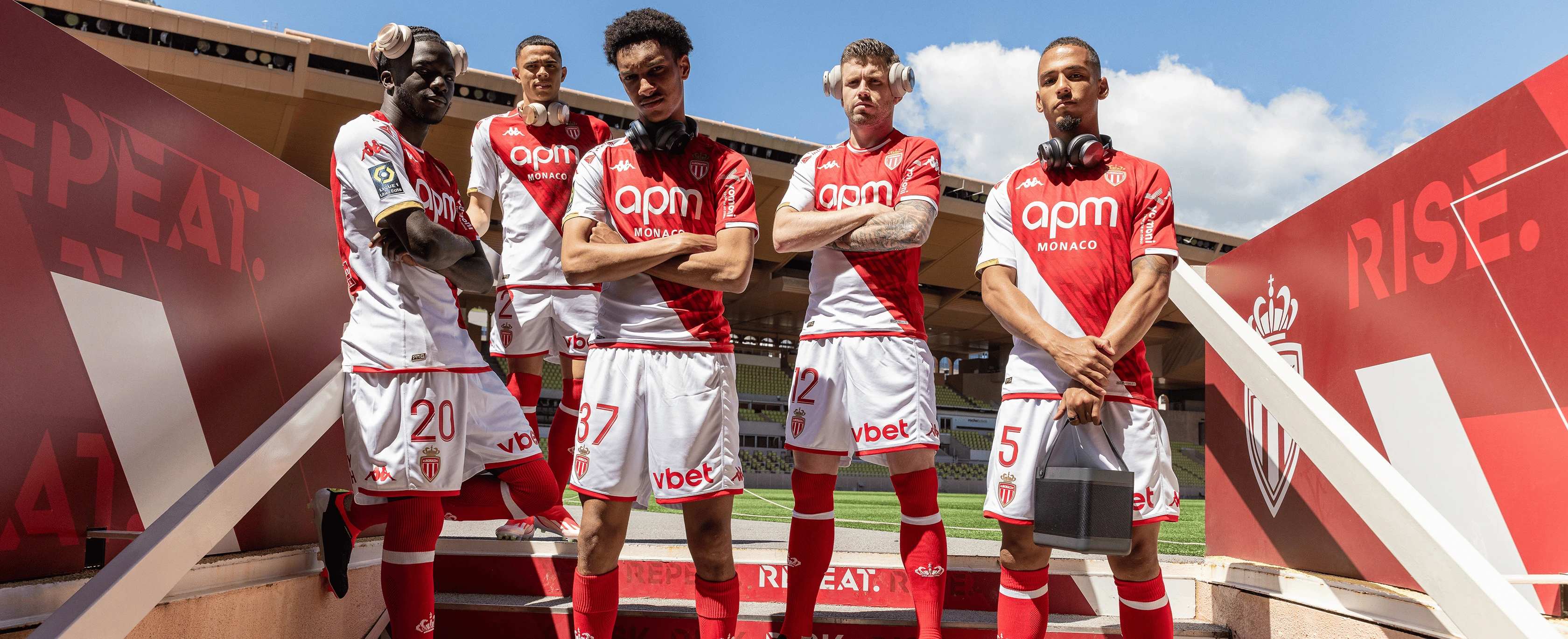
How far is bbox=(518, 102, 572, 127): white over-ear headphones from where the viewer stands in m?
3.81

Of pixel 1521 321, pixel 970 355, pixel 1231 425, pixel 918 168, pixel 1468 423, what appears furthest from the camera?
pixel 970 355

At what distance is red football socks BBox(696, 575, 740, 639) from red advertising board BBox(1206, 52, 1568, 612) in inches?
77.7

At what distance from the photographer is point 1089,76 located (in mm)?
2625

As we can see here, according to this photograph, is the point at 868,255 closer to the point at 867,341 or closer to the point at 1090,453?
the point at 867,341

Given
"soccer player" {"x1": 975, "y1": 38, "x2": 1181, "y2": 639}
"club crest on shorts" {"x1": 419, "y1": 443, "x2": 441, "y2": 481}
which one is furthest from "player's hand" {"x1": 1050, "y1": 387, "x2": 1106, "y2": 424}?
"club crest on shorts" {"x1": 419, "y1": 443, "x2": 441, "y2": 481}

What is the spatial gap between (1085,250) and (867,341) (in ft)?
2.44

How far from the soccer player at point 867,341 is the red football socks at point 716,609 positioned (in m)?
0.40

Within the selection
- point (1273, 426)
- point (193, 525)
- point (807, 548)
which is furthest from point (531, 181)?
point (1273, 426)

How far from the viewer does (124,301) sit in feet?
7.22

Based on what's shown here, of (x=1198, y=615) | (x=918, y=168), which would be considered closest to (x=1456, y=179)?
(x=918, y=168)

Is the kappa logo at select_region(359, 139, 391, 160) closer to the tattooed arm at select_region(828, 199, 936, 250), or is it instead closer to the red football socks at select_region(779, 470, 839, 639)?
the tattooed arm at select_region(828, 199, 936, 250)

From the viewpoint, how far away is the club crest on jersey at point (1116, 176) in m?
2.58

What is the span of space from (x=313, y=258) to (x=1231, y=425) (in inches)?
150

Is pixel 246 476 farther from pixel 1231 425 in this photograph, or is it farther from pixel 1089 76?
pixel 1231 425
